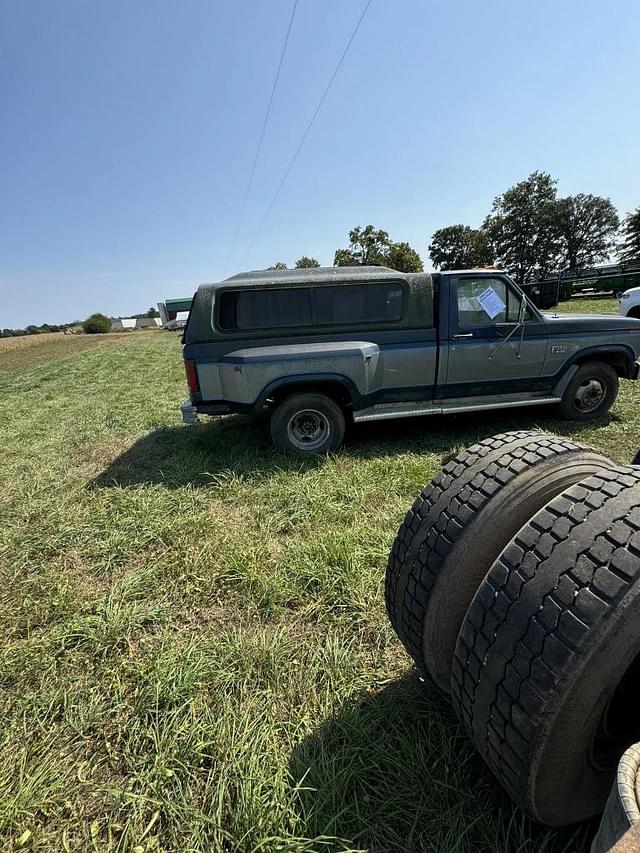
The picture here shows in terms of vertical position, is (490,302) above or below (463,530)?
above

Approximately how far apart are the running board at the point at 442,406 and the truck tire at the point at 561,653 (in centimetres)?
306

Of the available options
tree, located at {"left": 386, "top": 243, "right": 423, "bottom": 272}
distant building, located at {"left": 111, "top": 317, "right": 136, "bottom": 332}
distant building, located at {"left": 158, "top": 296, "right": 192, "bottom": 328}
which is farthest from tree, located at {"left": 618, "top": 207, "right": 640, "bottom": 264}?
distant building, located at {"left": 111, "top": 317, "right": 136, "bottom": 332}

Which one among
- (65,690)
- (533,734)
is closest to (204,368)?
(65,690)

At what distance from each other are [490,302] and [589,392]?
165cm

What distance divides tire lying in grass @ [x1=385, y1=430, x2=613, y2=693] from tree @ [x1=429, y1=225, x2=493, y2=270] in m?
62.1

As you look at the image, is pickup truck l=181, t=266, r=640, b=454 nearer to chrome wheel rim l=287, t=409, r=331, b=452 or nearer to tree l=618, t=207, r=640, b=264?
chrome wheel rim l=287, t=409, r=331, b=452

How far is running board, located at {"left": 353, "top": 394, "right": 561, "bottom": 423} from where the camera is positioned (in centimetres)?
415

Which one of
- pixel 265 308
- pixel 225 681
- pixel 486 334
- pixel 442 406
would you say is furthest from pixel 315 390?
pixel 225 681

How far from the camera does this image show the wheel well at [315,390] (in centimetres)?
398

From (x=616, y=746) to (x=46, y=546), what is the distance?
3.23 m

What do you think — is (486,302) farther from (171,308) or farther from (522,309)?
(171,308)

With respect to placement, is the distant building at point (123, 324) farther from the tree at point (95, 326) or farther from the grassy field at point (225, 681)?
the grassy field at point (225, 681)

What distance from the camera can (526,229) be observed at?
189 feet

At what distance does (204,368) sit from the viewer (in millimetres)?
3930
